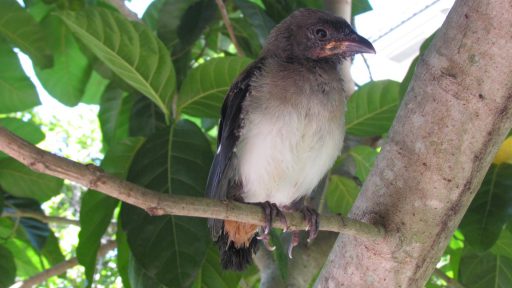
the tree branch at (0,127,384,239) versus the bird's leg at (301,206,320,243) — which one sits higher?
the tree branch at (0,127,384,239)

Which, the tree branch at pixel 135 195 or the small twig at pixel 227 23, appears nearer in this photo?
the tree branch at pixel 135 195

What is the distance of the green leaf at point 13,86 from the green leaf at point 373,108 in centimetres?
125

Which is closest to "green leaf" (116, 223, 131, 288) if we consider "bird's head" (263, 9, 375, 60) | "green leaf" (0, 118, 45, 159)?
"green leaf" (0, 118, 45, 159)

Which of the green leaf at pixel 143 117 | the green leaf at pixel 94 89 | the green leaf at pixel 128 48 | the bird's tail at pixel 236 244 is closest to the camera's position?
the green leaf at pixel 128 48

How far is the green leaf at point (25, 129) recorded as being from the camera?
2762mm

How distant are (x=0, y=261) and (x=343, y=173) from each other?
1.37 m

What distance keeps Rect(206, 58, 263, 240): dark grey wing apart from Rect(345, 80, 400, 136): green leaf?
0.46 metres

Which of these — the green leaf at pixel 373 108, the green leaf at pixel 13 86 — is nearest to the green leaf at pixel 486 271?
the green leaf at pixel 373 108

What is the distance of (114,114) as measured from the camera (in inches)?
126

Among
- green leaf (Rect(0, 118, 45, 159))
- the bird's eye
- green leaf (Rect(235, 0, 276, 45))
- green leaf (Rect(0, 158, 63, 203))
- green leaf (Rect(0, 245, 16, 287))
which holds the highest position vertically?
the bird's eye

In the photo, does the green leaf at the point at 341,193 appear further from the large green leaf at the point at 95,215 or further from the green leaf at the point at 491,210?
the large green leaf at the point at 95,215

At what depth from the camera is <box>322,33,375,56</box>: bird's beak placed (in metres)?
2.34

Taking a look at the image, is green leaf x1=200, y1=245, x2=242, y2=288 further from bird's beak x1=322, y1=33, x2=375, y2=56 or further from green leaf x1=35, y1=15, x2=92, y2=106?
green leaf x1=35, y1=15, x2=92, y2=106

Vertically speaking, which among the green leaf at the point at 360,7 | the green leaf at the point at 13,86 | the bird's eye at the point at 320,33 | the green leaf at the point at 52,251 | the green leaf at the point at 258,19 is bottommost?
the green leaf at the point at 52,251
